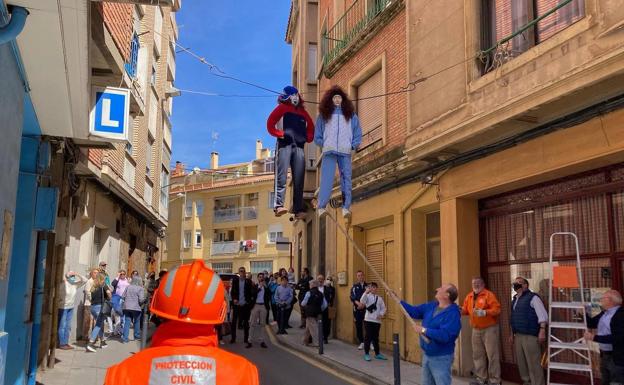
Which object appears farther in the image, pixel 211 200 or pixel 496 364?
pixel 211 200

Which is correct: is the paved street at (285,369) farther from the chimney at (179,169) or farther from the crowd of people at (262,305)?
the chimney at (179,169)

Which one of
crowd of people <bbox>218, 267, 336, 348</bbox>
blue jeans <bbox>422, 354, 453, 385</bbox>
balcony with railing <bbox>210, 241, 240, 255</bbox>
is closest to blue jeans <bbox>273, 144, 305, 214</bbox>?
blue jeans <bbox>422, 354, 453, 385</bbox>

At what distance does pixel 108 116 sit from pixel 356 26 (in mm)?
9241

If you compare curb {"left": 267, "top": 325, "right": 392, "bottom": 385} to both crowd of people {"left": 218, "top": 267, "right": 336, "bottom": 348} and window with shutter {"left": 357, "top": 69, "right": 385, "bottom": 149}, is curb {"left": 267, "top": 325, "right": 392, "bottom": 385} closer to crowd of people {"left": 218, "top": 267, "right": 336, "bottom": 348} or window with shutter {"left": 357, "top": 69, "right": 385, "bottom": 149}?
crowd of people {"left": 218, "top": 267, "right": 336, "bottom": 348}

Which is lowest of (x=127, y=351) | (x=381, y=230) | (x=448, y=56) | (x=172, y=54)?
(x=127, y=351)

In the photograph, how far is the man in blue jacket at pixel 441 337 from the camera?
20.5ft

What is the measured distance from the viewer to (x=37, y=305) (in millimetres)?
9070

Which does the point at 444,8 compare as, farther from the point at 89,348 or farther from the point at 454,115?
the point at 89,348

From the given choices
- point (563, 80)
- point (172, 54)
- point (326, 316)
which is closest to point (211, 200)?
point (172, 54)

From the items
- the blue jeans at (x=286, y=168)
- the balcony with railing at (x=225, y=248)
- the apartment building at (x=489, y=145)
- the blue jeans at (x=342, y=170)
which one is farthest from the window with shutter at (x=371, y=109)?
the balcony with railing at (x=225, y=248)

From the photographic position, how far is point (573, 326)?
786 cm

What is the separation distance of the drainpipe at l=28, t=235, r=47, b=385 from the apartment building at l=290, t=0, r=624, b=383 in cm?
677

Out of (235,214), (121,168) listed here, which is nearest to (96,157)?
(121,168)

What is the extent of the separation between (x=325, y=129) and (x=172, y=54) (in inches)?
779
